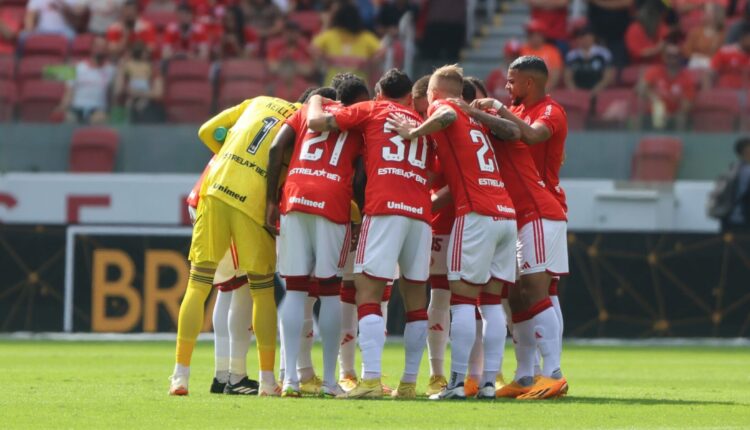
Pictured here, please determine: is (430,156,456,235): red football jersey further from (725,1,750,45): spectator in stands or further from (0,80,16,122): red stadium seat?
(725,1,750,45): spectator in stands

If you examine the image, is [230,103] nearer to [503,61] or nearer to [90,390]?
[503,61]

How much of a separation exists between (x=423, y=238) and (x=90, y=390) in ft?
8.38

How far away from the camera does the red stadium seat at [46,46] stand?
2053cm

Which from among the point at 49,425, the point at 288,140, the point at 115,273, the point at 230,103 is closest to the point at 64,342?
the point at 115,273

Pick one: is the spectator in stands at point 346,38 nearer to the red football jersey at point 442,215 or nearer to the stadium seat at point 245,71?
the stadium seat at point 245,71

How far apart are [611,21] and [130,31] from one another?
22.1 ft

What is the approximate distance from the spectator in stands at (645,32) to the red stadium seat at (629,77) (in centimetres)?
168

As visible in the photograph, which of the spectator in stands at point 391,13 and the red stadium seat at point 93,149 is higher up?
the spectator in stands at point 391,13

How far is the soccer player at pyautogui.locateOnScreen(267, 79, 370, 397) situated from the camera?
9617mm

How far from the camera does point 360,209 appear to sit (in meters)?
10.1

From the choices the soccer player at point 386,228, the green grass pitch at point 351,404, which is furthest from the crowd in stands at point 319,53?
the soccer player at point 386,228

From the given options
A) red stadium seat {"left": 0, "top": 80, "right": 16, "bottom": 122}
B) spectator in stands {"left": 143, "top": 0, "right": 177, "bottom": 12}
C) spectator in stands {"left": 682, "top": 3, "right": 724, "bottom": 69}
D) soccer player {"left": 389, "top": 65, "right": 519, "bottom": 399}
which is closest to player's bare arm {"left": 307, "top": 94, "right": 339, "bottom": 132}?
soccer player {"left": 389, "top": 65, "right": 519, "bottom": 399}

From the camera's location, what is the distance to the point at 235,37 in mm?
20891

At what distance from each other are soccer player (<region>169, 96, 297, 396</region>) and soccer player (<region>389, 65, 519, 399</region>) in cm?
107
